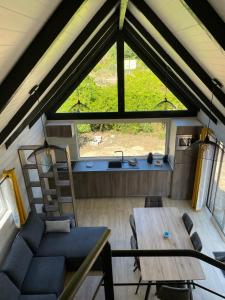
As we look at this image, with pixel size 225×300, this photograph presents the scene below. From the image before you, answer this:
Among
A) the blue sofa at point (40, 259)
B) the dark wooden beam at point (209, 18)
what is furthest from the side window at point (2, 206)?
the dark wooden beam at point (209, 18)

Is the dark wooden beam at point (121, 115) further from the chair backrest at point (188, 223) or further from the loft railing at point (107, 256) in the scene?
the loft railing at point (107, 256)

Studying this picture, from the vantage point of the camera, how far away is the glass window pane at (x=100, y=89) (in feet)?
19.7

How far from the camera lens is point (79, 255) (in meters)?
4.30

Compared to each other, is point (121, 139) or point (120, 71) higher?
point (120, 71)

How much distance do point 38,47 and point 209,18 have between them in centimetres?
159

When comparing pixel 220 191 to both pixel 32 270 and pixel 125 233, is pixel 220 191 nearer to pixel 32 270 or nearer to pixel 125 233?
pixel 125 233

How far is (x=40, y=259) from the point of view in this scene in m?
4.24

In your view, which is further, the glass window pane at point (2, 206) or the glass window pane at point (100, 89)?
the glass window pane at point (100, 89)

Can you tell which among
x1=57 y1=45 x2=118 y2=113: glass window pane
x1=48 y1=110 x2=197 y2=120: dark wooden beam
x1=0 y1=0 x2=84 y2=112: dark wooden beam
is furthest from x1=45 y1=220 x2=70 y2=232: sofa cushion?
x1=0 y1=0 x2=84 y2=112: dark wooden beam

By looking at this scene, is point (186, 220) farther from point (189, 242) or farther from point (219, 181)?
point (219, 181)

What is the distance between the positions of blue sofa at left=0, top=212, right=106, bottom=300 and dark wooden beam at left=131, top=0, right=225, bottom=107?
3.02 metres

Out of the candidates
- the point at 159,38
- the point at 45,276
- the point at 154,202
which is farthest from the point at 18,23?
the point at 154,202

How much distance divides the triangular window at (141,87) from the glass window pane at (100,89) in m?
0.34

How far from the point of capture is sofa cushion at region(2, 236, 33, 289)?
3.64 meters
